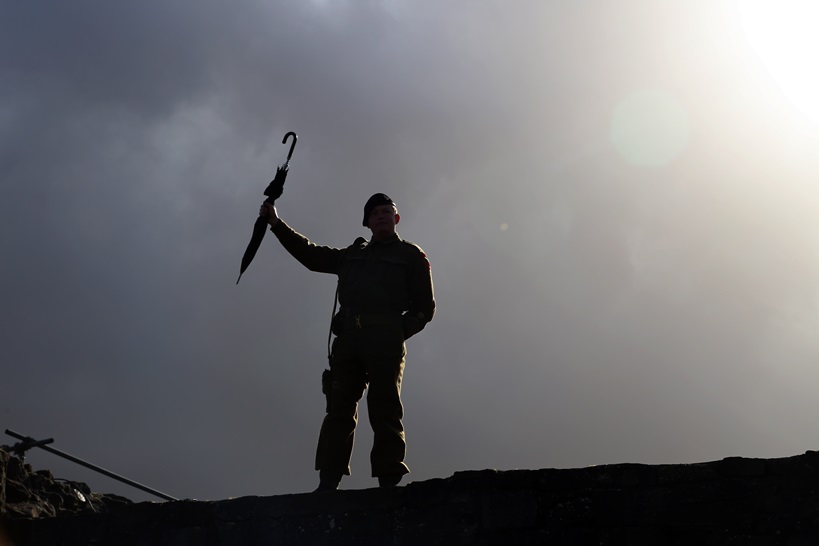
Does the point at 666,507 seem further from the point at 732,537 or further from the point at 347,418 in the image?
the point at 347,418

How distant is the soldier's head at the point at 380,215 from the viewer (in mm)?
6258

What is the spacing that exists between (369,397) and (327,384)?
1.14ft

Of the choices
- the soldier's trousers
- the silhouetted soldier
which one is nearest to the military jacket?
the silhouetted soldier

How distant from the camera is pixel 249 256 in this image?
6.49m

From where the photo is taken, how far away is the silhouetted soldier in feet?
18.7

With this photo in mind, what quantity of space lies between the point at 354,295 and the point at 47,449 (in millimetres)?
3320

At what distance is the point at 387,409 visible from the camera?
5715 mm

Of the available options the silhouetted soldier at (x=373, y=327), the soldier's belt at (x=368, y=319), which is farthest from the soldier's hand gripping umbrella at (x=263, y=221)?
the soldier's belt at (x=368, y=319)

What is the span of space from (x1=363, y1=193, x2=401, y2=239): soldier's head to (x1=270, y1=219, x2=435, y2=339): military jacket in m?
0.07

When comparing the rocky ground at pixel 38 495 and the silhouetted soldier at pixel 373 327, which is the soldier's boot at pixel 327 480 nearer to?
the silhouetted soldier at pixel 373 327

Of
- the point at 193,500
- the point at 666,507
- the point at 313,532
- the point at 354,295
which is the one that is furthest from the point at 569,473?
the point at 193,500

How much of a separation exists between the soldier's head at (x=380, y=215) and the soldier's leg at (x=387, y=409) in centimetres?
80

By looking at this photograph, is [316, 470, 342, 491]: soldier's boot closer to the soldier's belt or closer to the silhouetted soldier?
the silhouetted soldier

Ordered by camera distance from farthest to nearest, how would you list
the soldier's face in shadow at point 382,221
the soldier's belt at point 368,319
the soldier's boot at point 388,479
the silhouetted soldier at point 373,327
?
the soldier's face in shadow at point 382,221 < the soldier's belt at point 368,319 < the silhouetted soldier at point 373,327 < the soldier's boot at point 388,479
